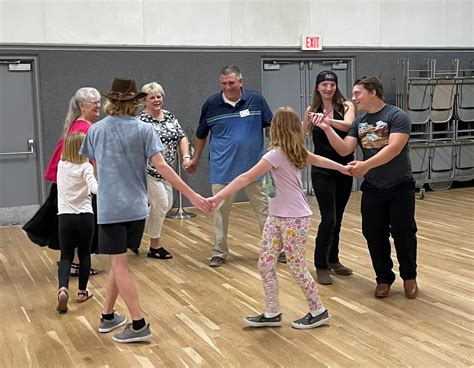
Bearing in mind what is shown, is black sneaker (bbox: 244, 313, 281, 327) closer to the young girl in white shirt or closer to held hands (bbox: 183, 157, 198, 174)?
the young girl in white shirt

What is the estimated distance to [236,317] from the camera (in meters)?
4.01

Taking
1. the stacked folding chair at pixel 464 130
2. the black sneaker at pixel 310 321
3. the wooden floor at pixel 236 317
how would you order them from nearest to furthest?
1. the wooden floor at pixel 236 317
2. the black sneaker at pixel 310 321
3. the stacked folding chair at pixel 464 130

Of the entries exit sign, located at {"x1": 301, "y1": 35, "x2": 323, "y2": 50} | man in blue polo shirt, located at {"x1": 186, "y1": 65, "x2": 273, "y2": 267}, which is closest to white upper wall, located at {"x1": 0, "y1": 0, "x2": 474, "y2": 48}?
exit sign, located at {"x1": 301, "y1": 35, "x2": 323, "y2": 50}

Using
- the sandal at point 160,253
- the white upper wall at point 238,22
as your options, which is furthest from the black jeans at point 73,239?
the white upper wall at point 238,22

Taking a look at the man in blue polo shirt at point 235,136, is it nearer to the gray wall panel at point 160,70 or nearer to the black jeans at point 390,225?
the black jeans at point 390,225

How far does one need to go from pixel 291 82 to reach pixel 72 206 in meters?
5.71

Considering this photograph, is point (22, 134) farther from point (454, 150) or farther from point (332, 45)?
point (454, 150)

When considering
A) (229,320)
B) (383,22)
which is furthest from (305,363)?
(383,22)

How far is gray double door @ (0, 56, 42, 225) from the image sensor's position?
769 cm

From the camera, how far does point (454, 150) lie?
9836mm

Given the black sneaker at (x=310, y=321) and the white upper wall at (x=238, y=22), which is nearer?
the black sneaker at (x=310, y=321)

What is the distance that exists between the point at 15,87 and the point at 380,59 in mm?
5380

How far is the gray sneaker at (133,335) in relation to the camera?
11.8ft

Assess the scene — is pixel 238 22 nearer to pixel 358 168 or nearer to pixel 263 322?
pixel 358 168
